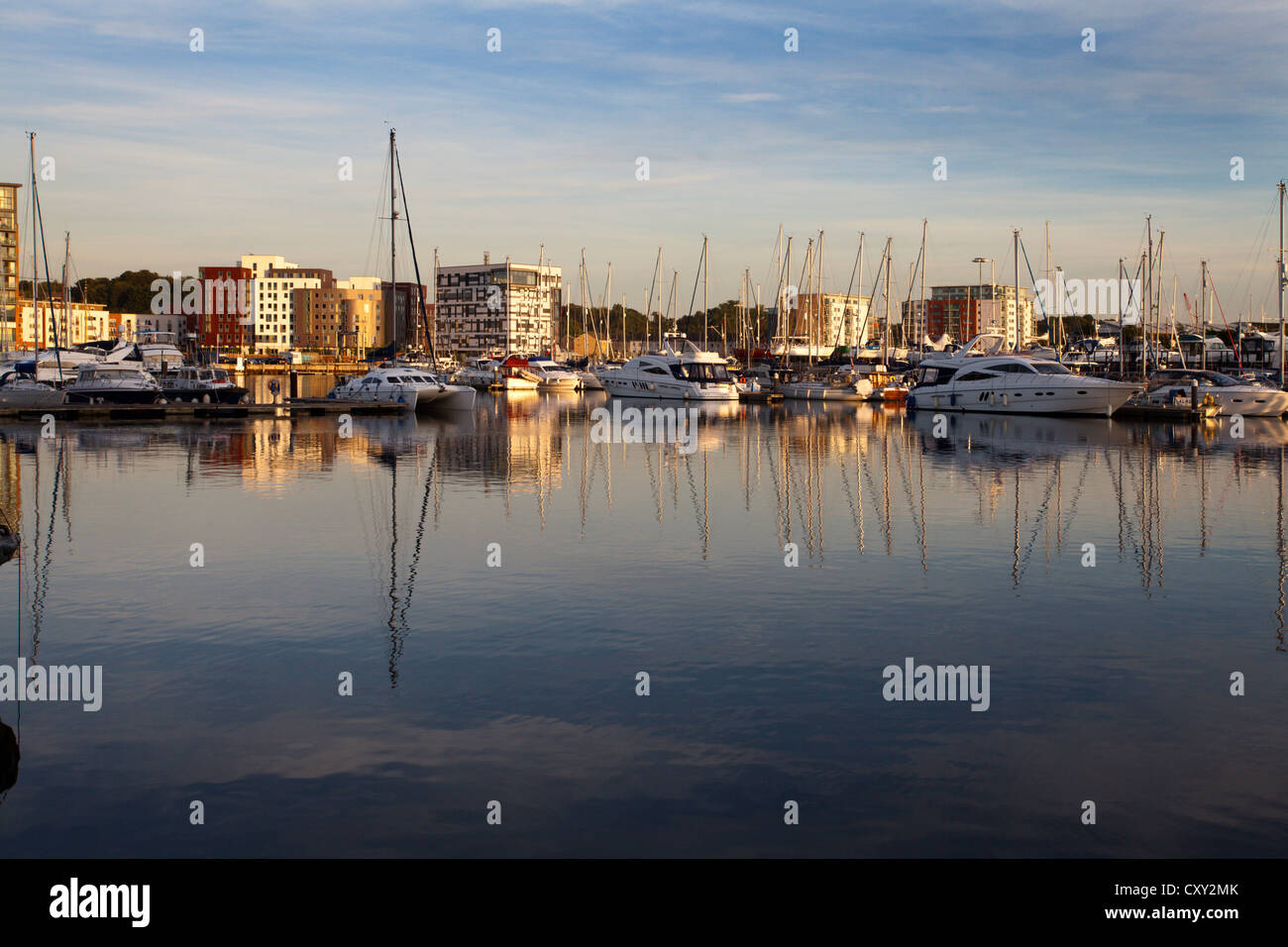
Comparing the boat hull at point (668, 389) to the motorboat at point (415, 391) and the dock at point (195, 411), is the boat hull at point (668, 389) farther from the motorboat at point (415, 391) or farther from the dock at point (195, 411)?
the dock at point (195, 411)

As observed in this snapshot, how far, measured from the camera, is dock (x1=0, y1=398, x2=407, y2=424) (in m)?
55.8

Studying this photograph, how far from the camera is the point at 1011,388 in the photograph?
67.6m

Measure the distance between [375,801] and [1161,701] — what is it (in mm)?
7429

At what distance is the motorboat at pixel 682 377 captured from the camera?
8525 cm

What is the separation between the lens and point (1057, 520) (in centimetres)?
2406

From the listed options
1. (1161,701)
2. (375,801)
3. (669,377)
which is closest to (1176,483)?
(1161,701)

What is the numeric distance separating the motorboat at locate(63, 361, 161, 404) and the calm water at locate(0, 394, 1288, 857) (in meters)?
36.7

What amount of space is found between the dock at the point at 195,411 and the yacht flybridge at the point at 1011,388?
1259 inches

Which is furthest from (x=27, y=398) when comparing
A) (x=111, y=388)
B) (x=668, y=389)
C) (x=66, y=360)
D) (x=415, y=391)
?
(x=668, y=389)

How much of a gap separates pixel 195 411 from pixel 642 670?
52.0m

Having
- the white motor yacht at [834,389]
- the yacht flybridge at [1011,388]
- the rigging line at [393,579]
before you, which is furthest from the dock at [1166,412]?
the rigging line at [393,579]

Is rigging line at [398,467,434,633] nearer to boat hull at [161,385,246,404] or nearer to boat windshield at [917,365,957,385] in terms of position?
boat hull at [161,385,246,404]

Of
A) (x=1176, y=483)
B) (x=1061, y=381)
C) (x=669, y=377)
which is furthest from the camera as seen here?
(x=669, y=377)
